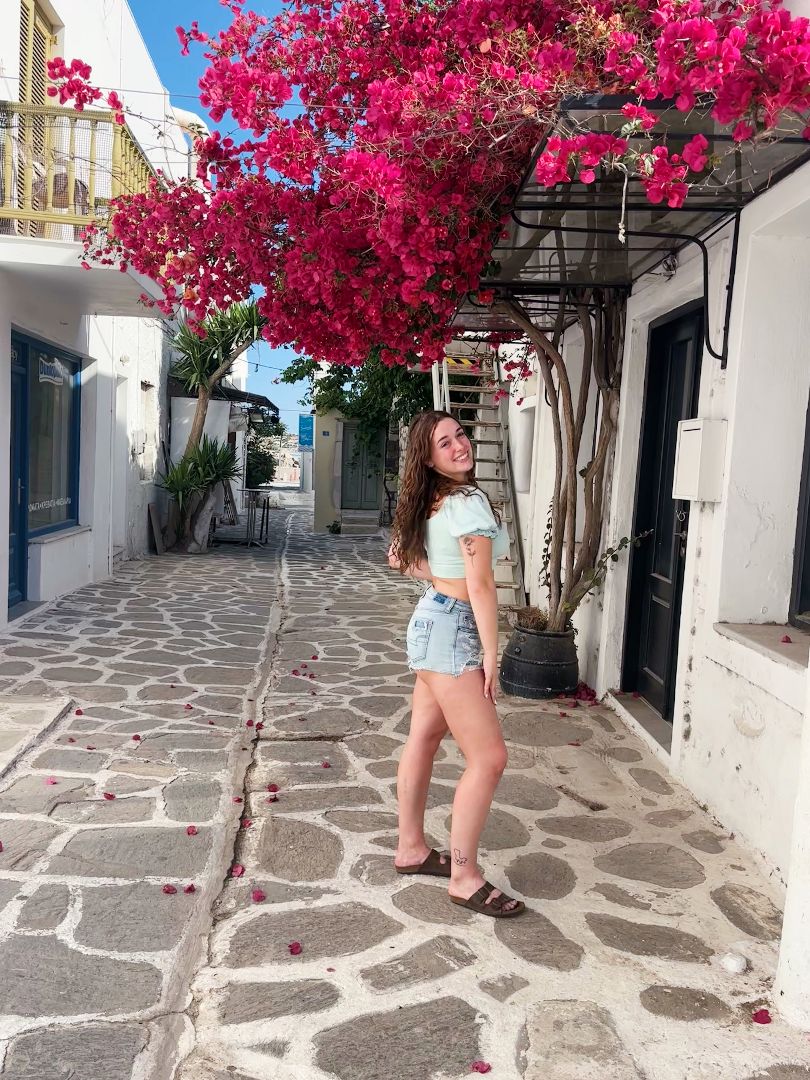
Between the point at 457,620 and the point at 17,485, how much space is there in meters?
6.80

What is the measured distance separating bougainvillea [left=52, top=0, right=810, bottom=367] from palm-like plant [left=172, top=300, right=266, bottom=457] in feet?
32.1

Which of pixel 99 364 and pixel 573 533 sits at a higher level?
pixel 99 364

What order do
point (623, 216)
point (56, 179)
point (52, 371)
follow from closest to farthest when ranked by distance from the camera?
point (623, 216), point (56, 179), point (52, 371)

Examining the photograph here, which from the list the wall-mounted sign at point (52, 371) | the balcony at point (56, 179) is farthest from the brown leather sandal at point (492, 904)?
the wall-mounted sign at point (52, 371)

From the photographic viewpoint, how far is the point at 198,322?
18.0ft

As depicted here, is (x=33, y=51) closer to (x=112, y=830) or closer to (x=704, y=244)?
(x=704, y=244)

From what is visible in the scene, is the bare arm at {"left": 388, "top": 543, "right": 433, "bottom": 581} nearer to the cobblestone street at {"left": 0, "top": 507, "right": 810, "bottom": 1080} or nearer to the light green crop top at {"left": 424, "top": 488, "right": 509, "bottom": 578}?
the light green crop top at {"left": 424, "top": 488, "right": 509, "bottom": 578}

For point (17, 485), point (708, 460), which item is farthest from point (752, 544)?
point (17, 485)

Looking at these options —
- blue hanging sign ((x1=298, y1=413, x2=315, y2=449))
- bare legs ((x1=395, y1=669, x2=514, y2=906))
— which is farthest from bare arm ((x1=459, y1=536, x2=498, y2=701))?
blue hanging sign ((x1=298, y1=413, x2=315, y2=449))

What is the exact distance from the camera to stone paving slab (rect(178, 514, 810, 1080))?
8.18 ft

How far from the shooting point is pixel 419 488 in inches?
127

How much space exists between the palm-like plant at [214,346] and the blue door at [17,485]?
20.6 ft

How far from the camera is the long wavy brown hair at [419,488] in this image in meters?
3.21

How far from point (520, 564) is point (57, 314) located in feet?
17.8
